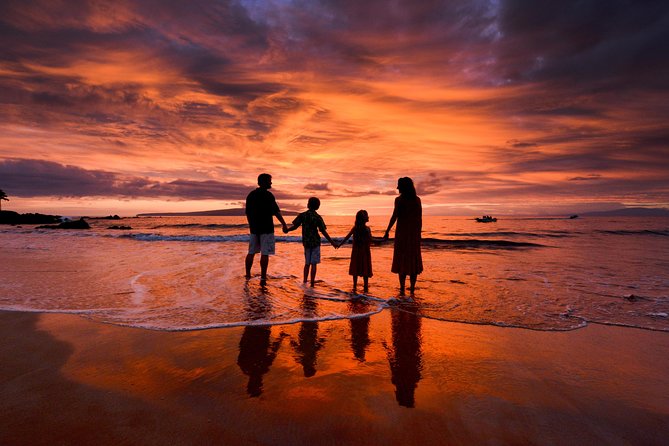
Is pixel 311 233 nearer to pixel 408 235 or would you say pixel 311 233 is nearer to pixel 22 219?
pixel 408 235

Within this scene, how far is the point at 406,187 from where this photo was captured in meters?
7.91

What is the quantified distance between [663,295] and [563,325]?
466cm

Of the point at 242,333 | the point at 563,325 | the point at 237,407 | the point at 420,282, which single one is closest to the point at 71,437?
the point at 237,407

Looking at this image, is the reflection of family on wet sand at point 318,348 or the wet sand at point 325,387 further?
the reflection of family on wet sand at point 318,348

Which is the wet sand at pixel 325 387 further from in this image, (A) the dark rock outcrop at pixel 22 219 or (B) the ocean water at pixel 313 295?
(A) the dark rock outcrop at pixel 22 219

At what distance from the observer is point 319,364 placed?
12.1 ft

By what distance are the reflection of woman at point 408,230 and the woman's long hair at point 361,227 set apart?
723 millimetres

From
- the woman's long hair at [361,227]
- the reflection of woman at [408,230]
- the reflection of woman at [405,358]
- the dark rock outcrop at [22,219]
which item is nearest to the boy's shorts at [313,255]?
the woman's long hair at [361,227]

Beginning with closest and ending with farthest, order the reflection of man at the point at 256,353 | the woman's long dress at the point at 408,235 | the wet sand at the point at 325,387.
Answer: the wet sand at the point at 325,387
the reflection of man at the point at 256,353
the woman's long dress at the point at 408,235

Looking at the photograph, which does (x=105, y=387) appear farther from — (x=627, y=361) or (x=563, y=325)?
(x=563, y=325)

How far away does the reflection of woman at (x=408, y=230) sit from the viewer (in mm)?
7957

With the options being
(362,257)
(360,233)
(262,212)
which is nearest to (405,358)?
(362,257)

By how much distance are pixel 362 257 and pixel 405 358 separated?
459 cm

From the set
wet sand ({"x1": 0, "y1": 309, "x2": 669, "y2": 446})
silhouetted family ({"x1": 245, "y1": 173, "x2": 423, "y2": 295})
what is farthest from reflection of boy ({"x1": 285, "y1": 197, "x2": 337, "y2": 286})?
wet sand ({"x1": 0, "y1": 309, "x2": 669, "y2": 446})
